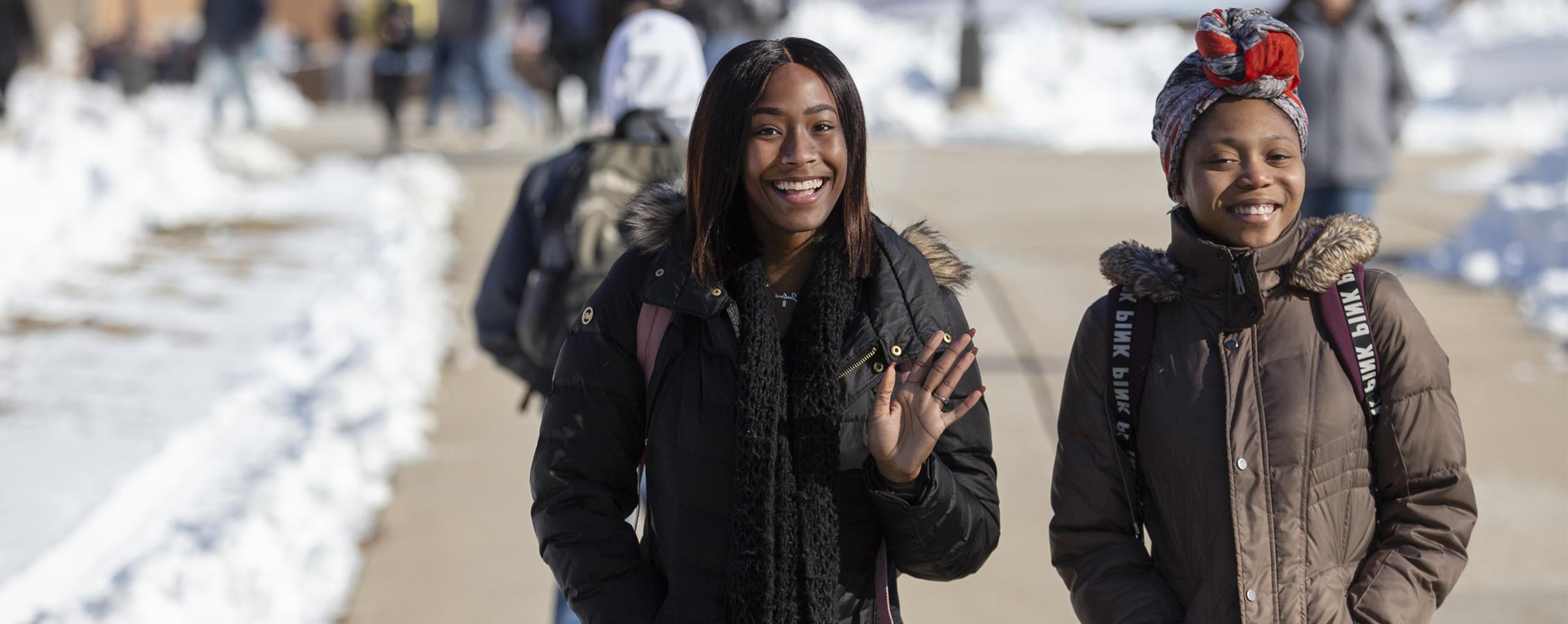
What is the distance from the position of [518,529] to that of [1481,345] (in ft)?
14.9

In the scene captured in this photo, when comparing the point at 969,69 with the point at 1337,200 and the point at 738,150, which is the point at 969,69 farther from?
the point at 738,150

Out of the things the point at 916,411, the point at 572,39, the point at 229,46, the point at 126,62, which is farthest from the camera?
the point at 126,62

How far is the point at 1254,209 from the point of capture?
7.98ft

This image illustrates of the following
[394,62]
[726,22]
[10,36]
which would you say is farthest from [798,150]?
Answer: [10,36]

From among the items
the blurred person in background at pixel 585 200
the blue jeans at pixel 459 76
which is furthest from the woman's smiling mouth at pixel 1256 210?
the blue jeans at pixel 459 76

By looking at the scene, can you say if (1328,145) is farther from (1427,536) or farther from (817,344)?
(817,344)

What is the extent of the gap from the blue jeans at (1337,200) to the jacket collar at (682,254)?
4235 mm

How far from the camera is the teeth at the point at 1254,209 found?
2.43 meters

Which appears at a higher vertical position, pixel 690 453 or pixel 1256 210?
pixel 1256 210

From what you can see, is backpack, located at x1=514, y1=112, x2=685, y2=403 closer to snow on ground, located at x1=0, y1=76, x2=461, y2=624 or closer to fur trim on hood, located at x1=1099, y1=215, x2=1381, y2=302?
fur trim on hood, located at x1=1099, y1=215, x2=1381, y2=302

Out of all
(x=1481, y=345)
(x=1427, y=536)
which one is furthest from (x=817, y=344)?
(x=1481, y=345)

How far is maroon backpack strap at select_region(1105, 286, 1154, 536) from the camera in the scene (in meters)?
2.43

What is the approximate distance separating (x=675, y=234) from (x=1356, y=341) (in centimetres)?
103

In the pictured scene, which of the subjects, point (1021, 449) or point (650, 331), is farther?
point (1021, 449)
